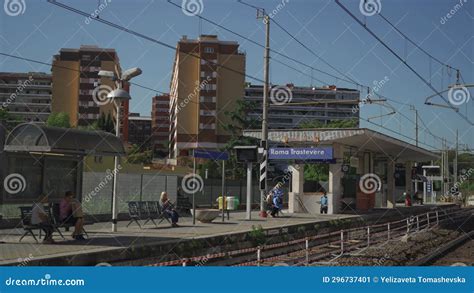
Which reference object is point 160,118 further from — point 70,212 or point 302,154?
point 70,212

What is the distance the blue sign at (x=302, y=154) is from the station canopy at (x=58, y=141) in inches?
498

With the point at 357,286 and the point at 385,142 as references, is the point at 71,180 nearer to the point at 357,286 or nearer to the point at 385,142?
the point at 357,286

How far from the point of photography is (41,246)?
525 inches

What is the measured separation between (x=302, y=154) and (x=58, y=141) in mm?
15375

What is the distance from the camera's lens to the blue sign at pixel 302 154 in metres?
28.5

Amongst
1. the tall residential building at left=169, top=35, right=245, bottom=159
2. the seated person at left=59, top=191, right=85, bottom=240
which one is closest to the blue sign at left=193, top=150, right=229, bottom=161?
the seated person at left=59, top=191, right=85, bottom=240

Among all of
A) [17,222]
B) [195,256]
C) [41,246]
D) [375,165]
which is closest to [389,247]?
[195,256]

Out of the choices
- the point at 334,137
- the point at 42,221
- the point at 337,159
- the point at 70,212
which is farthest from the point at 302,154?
the point at 42,221

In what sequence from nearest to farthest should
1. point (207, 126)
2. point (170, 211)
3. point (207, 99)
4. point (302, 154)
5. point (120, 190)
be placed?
point (170, 211)
point (120, 190)
point (302, 154)
point (207, 126)
point (207, 99)

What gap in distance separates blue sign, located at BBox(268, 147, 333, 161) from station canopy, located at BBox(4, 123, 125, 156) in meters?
12.7

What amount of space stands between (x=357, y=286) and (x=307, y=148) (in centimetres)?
2053

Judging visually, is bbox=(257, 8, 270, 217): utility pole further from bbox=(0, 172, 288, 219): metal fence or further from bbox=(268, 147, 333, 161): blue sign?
bbox=(0, 172, 288, 219): metal fence

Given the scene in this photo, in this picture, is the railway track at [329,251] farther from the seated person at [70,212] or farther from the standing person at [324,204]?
the standing person at [324,204]

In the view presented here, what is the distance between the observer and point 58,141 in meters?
15.4
